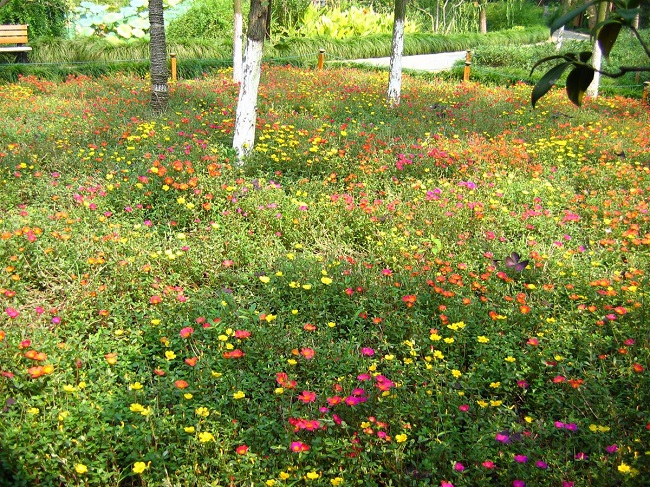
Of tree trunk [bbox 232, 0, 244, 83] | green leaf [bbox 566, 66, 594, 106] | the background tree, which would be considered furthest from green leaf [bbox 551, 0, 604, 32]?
tree trunk [bbox 232, 0, 244, 83]

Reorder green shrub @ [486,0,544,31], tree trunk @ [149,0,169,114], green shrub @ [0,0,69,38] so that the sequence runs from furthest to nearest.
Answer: green shrub @ [486,0,544,31] → green shrub @ [0,0,69,38] → tree trunk @ [149,0,169,114]

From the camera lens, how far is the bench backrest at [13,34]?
571 inches

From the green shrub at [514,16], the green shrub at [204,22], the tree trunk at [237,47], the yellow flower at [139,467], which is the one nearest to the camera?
the yellow flower at [139,467]

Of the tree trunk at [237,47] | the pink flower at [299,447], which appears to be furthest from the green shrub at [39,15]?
the pink flower at [299,447]

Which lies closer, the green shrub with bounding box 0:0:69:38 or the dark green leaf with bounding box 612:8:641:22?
the dark green leaf with bounding box 612:8:641:22

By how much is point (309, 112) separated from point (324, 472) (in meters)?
7.44

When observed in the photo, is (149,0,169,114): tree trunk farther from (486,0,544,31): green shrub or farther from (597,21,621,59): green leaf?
(486,0,544,31): green shrub

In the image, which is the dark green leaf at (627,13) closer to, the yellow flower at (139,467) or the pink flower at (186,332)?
the yellow flower at (139,467)

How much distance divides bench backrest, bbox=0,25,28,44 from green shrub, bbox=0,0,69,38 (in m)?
1.43

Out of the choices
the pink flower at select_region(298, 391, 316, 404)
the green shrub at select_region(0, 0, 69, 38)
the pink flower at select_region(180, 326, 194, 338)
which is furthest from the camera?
the green shrub at select_region(0, 0, 69, 38)

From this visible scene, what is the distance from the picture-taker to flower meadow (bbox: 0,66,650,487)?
3.17 m

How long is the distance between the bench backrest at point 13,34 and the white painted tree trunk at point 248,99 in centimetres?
962

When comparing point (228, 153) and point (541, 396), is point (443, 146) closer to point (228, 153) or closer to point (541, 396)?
point (228, 153)

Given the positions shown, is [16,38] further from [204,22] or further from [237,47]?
[204,22]
